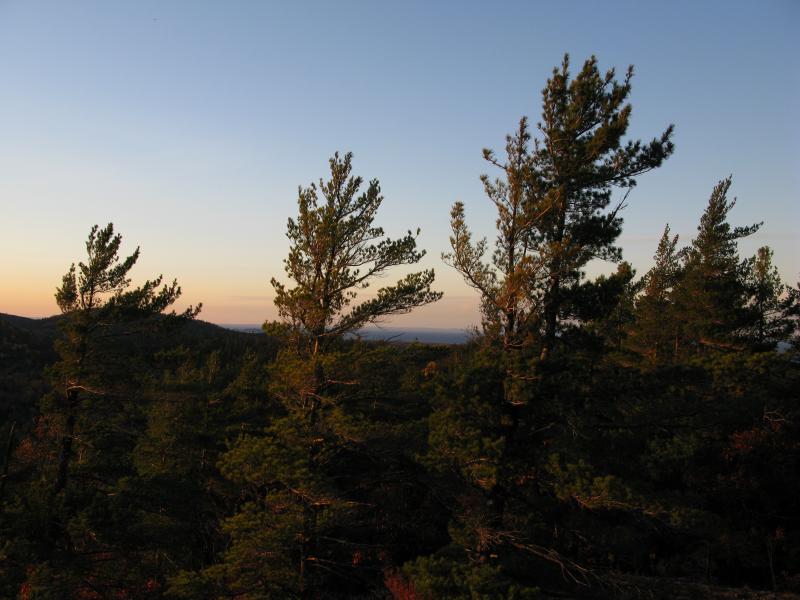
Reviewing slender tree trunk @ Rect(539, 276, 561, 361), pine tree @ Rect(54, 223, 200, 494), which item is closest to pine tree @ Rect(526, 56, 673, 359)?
slender tree trunk @ Rect(539, 276, 561, 361)

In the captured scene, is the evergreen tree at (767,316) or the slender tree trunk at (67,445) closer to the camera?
the slender tree trunk at (67,445)

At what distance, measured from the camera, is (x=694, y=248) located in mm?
28188

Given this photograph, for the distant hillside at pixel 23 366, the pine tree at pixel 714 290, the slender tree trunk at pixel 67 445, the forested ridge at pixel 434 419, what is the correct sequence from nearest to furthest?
the forested ridge at pixel 434 419 < the slender tree trunk at pixel 67 445 < the pine tree at pixel 714 290 < the distant hillside at pixel 23 366

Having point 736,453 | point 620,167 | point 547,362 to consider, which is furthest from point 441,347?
point 736,453

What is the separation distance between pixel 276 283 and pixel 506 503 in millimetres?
7864

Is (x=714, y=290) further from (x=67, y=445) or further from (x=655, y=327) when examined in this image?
(x=67, y=445)

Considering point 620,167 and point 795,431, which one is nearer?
point 620,167

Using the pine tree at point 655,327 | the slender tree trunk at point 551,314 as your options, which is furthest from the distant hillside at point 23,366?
the pine tree at point 655,327

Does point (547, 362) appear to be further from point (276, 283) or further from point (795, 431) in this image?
point (795, 431)

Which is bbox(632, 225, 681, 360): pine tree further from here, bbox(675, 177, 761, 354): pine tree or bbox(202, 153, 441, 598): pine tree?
bbox(202, 153, 441, 598): pine tree

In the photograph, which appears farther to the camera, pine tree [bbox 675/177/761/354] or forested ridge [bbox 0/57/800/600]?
pine tree [bbox 675/177/761/354]

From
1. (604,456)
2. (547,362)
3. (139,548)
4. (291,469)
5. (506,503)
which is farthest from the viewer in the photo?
(139,548)

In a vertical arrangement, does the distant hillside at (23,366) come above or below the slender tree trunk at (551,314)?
below

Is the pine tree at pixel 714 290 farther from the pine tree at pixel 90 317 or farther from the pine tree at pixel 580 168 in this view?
the pine tree at pixel 90 317
